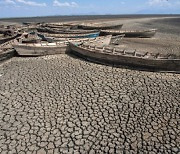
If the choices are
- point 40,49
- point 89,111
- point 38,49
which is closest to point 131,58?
point 89,111

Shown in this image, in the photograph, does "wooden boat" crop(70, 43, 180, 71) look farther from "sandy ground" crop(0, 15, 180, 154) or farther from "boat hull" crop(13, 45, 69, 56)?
"boat hull" crop(13, 45, 69, 56)

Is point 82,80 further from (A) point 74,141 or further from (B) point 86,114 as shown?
(A) point 74,141

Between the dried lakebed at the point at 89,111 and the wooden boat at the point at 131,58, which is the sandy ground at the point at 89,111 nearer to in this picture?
the dried lakebed at the point at 89,111

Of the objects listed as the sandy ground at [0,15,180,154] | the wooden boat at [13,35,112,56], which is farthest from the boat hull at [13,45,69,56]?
the sandy ground at [0,15,180,154]

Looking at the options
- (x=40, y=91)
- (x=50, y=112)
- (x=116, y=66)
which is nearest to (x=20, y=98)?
(x=40, y=91)

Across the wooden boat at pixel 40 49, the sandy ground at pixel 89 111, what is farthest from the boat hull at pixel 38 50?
the sandy ground at pixel 89 111
